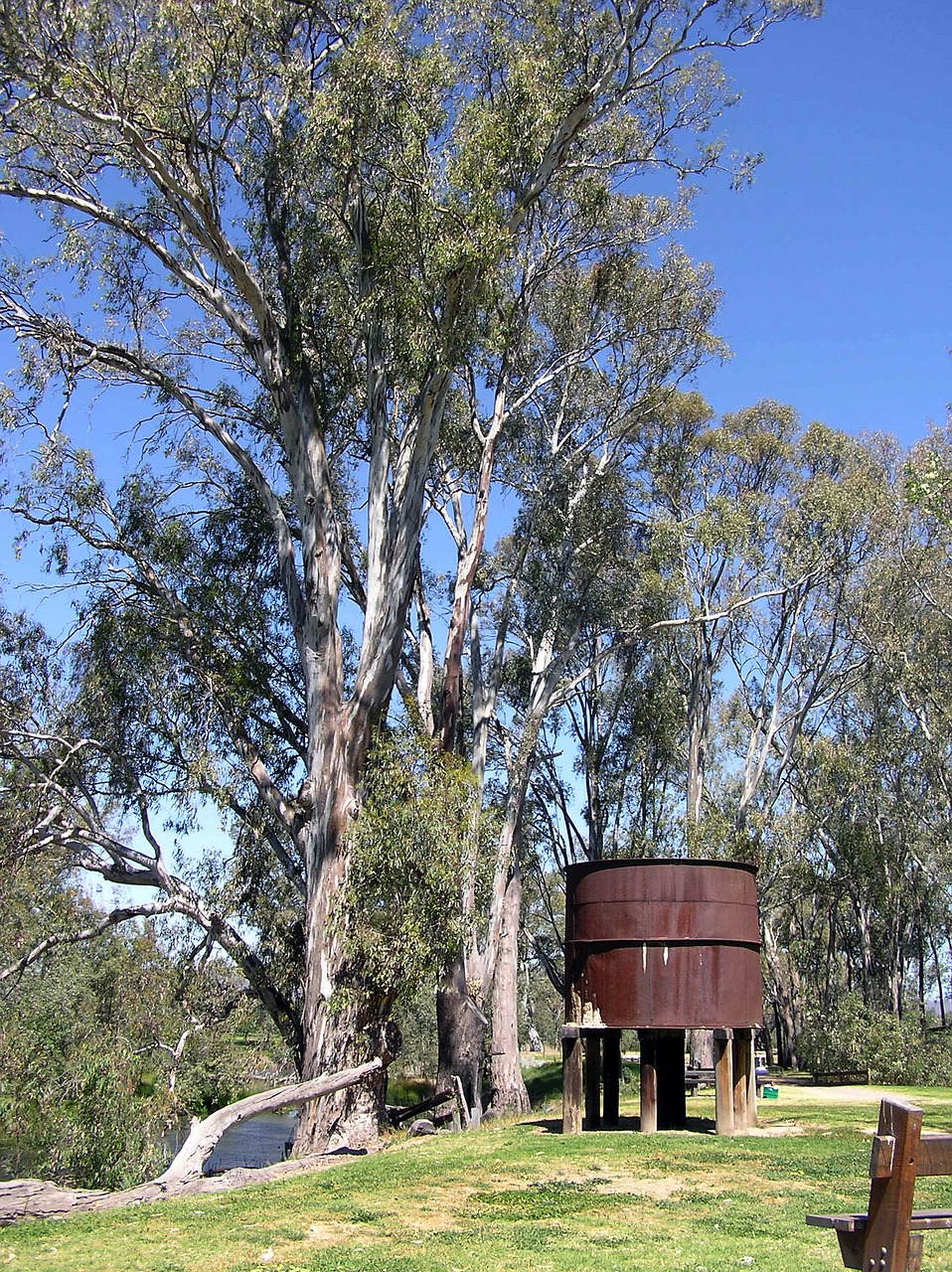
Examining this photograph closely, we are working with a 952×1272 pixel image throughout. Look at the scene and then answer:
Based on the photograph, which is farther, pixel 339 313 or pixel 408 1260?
pixel 339 313

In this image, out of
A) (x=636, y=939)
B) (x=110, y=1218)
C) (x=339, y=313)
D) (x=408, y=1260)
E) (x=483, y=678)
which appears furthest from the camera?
(x=483, y=678)

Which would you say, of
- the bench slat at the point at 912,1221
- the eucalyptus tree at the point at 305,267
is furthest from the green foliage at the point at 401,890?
the bench slat at the point at 912,1221

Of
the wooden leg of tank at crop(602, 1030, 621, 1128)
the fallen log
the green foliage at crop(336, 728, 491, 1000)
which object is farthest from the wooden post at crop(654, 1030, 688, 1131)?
the fallen log

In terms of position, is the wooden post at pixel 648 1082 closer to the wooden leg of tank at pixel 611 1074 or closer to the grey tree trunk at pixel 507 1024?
the wooden leg of tank at pixel 611 1074

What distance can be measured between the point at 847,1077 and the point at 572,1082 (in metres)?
14.9

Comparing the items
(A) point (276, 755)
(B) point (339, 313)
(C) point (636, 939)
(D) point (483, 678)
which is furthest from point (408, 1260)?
(D) point (483, 678)

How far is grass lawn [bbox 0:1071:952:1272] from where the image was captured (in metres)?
6.07

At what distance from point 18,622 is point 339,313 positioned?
5898 millimetres

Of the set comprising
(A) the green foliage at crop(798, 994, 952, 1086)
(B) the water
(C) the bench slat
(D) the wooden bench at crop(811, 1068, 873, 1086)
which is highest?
(A) the green foliage at crop(798, 994, 952, 1086)

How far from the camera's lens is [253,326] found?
16.4m

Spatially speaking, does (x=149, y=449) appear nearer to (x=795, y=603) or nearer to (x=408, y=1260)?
(x=408, y=1260)

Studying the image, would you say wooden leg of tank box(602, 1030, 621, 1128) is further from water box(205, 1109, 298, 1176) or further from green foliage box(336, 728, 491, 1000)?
water box(205, 1109, 298, 1176)

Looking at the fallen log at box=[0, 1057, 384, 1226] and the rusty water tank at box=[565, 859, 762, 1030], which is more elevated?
the rusty water tank at box=[565, 859, 762, 1030]

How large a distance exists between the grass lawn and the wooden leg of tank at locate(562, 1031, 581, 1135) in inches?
31.0
